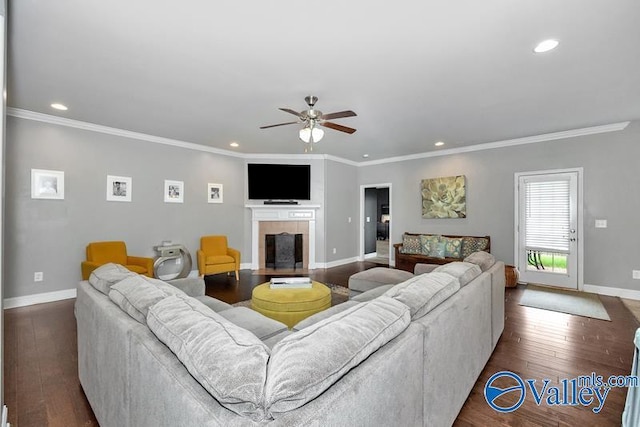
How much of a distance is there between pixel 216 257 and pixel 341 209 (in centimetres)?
309

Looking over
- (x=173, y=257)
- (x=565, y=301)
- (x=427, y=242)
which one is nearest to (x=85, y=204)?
(x=173, y=257)

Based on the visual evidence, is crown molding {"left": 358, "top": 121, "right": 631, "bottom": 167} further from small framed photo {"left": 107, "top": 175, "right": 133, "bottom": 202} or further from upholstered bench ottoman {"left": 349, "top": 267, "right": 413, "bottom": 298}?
small framed photo {"left": 107, "top": 175, "right": 133, "bottom": 202}

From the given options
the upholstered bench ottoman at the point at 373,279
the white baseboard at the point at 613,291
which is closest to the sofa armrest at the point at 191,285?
the upholstered bench ottoman at the point at 373,279

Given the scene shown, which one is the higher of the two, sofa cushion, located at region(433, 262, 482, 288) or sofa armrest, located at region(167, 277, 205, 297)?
sofa cushion, located at region(433, 262, 482, 288)

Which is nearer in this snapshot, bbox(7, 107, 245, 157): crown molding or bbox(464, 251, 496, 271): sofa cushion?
bbox(464, 251, 496, 271): sofa cushion

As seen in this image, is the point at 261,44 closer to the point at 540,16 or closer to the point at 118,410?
the point at 540,16

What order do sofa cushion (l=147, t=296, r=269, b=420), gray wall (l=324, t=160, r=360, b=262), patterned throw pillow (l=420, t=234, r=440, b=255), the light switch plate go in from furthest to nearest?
gray wall (l=324, t=160, r=360, b=262)
patterned throw pillow (l=420, t=234, r=440, b=255)
the light switch plate
sofa cushion (l=147, t=296, r=269, b=420)

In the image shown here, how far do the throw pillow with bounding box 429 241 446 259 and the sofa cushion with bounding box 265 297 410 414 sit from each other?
4.72 meters

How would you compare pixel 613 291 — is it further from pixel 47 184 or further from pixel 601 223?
pixel 47 184

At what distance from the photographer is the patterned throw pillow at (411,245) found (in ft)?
19.5

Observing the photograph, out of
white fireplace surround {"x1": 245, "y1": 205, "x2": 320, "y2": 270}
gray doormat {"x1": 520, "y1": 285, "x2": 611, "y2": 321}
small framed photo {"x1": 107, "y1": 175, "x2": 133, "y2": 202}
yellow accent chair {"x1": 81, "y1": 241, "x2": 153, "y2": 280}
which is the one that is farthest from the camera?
white fireplace surround {"x1": 245, "y1": 205, "x2": 320, "y2": 270}

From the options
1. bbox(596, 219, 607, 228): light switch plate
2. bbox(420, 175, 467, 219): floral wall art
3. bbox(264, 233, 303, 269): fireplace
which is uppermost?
bbox(420, 175, 467, 219): floral wall art

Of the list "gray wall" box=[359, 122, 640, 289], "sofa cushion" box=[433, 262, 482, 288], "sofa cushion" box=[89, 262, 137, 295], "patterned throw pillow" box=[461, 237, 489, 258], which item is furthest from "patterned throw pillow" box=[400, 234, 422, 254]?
"sofa cushion" box=[89, 262, 137, 295]

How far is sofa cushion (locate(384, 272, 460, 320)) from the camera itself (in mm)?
1477
